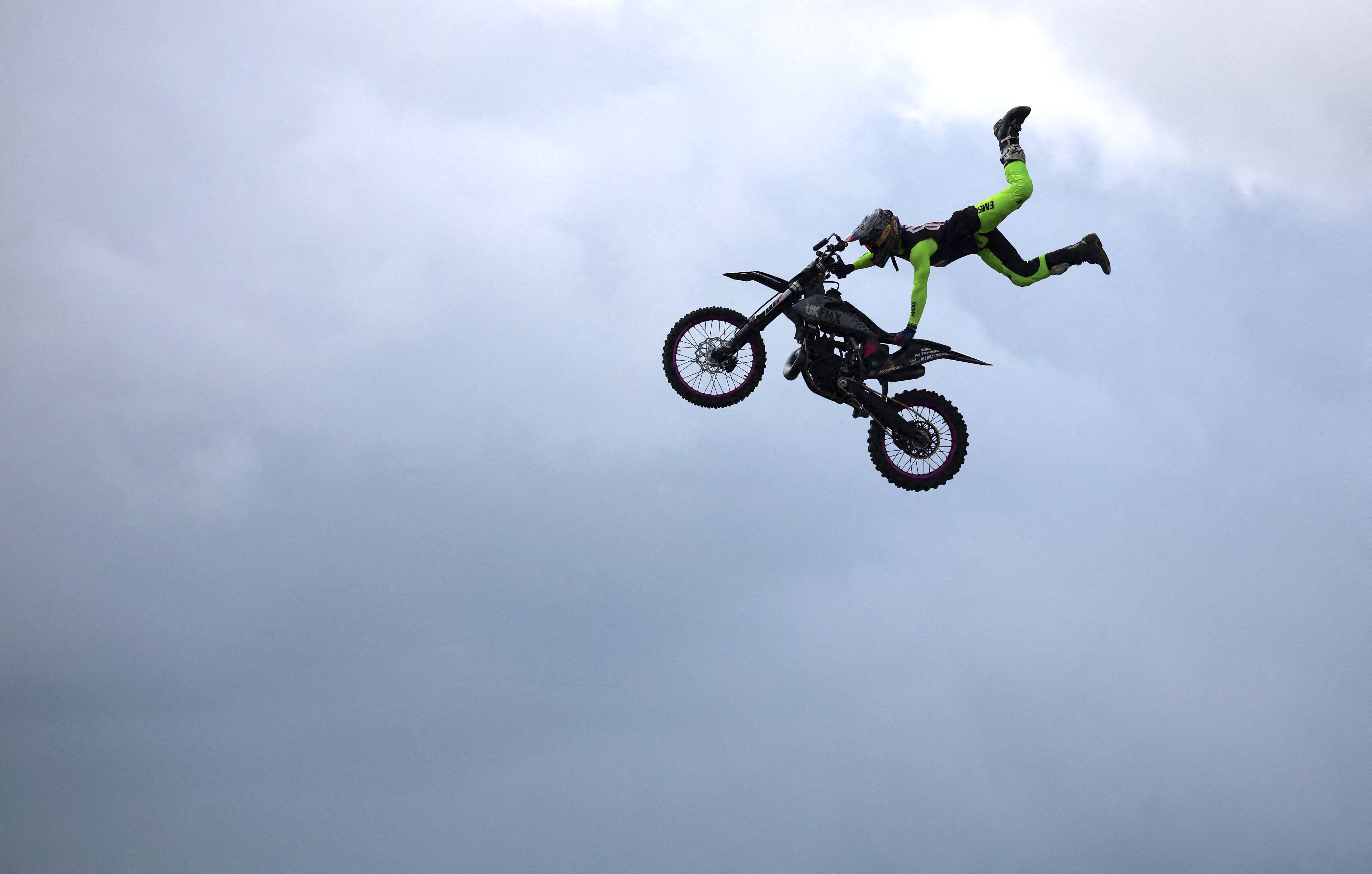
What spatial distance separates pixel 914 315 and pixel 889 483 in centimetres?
315

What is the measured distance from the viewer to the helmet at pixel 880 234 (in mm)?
22922

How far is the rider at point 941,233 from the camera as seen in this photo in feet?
75.5

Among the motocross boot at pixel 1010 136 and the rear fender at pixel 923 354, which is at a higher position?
the motocross boot at pixel 1010 136

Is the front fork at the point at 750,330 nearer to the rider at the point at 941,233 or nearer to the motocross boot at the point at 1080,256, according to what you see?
the rider at the point at 941,233

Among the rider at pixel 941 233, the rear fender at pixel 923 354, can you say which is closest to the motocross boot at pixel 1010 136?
the rider at pixel 941 233

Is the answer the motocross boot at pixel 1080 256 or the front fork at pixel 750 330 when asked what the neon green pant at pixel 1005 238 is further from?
the front fork at pixel 750 330

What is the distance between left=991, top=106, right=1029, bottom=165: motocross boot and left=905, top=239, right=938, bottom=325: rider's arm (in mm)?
2162

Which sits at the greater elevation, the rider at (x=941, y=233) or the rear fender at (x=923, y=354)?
the rider at (x=941, y=233)

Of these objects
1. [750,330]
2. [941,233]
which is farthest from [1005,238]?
[750,330]

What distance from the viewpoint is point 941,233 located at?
76.1ft

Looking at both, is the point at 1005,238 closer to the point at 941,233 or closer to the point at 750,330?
the point at 941,233

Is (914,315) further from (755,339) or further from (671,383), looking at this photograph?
(671,383)

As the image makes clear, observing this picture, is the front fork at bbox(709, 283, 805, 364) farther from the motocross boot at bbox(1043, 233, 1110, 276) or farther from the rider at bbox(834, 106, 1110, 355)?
the motocross boot at bbox(1043, 233, 1110, 276)

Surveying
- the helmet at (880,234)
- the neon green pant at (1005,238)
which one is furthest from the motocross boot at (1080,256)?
the helmet at (880,234)
